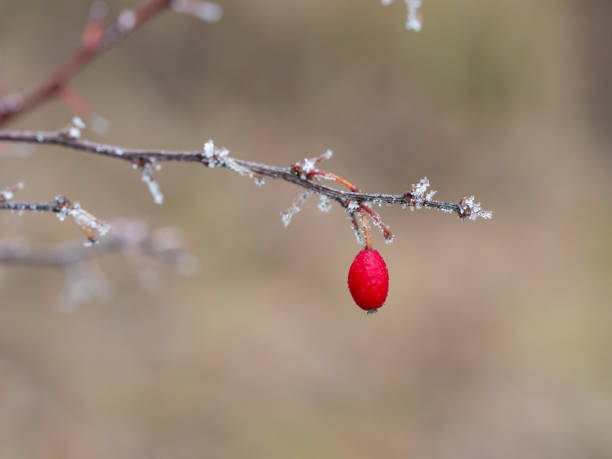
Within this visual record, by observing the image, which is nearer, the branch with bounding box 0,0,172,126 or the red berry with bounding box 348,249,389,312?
the red berry with bounding box 348,249,389,312

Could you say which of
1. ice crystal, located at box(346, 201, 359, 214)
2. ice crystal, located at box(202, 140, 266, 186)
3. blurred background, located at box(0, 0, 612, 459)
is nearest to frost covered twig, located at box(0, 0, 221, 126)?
ice crystal, located at box(202, 140, 266, 186)

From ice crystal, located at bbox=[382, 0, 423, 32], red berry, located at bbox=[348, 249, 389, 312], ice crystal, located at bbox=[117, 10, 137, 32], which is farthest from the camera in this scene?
ice crystal, located at bbox=[117, 10, 137, 32]

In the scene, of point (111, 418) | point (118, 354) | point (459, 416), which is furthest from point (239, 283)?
point (459, 416)

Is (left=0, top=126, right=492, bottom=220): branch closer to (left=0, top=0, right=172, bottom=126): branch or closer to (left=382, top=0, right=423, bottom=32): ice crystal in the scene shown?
(left=382, top=0, right=423, bottom=32): ice crystal

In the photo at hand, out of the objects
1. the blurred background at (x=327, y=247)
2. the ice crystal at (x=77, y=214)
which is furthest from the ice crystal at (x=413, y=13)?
the blurred background at (x=327, y=247)

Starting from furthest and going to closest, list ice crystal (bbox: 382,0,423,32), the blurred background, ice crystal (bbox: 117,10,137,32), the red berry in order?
1. the blurred background
2. ice crystal (bbox: 117,10,137,32)
3. the red berry
4. ice crystal (bbox: 382,0,423,32)

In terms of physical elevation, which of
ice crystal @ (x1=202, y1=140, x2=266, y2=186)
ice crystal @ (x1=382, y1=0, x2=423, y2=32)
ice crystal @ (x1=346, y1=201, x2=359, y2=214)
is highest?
ice crystal @ (x1=382, y1=0, x2=423, y2=32)
